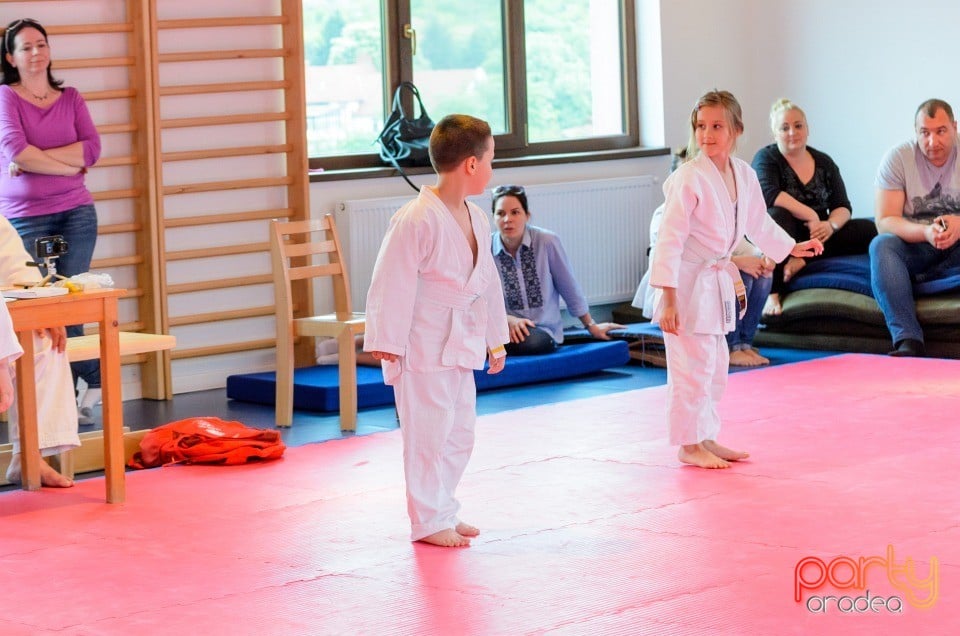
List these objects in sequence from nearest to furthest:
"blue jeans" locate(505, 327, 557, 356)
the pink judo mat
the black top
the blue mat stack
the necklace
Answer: the pink judo mat < the necklace < the blue mat stack < "blue jeans" locate(505, 327, 557, 356) < the black top

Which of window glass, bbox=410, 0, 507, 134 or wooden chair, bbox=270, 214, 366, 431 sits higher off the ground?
window glass, bbox=410, 0, 507, 134

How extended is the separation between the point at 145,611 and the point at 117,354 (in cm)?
126

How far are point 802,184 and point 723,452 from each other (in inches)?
112

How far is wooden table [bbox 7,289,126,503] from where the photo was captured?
12.9ft

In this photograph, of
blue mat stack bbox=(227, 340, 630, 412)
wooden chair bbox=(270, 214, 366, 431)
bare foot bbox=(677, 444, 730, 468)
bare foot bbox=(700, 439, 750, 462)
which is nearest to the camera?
bare foot bbox=(677, 444, 730, 468)

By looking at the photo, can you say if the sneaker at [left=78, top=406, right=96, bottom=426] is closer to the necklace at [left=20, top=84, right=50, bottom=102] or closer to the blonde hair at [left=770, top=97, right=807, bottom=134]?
the necklace at [left=20, top=84, right=50, bottom=102]

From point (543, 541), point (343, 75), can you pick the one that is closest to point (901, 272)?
point (343, 75)

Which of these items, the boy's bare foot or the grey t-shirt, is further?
the grey t-shirt

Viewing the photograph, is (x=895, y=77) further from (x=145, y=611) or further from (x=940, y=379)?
(x=145, y=611)

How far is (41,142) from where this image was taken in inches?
214

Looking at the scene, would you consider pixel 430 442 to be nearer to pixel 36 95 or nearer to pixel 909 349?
pixel 36 95

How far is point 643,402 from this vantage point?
5488 millimetres

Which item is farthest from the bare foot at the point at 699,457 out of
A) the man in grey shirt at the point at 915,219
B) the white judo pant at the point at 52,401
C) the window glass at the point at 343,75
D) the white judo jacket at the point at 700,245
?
the window glass at the point at 343,75

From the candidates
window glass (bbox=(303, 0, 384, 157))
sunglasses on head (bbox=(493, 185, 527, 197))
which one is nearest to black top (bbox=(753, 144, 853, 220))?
sunglasses on head (bbox=(493, 185, 527, 197))
